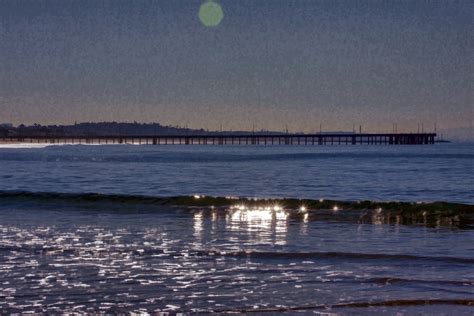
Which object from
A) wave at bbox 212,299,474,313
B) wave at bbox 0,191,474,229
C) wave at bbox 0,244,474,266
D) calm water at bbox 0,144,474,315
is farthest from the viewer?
wave at bbox 0,191,474,229

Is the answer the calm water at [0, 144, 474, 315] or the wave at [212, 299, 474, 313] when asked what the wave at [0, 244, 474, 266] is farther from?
the wave at [212, 299, 474, 313]

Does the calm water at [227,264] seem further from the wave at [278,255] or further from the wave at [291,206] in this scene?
the wave at [291,206]

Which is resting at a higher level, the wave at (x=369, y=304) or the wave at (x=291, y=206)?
the wave at (x=369, y=304)

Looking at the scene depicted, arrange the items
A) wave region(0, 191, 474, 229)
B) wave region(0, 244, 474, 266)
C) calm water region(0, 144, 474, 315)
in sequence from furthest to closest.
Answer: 1. wave region(0, 191, 474, 229)
2. wave region(0, 244, 474, 266)
3. calm water region(0, 144, 474, 315)

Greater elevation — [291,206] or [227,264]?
[227,264]

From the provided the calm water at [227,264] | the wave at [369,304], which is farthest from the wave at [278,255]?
the wave at [369,304]

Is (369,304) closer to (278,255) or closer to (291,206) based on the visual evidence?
(278,255)

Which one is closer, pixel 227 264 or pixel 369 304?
pixel 369 304

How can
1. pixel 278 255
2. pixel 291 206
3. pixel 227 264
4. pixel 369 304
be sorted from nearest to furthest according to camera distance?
pixel 369 304, pixel 227 264, pixel 278 255, pixel 291 206

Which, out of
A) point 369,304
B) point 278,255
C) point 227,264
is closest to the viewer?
point 369,304

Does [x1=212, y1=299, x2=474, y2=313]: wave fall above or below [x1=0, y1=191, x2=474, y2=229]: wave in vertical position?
above

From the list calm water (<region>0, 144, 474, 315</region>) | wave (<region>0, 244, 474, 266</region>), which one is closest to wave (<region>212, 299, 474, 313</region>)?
calm water (<region>0, 144, 474, 315</region>)

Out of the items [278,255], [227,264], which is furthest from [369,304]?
[278,255]

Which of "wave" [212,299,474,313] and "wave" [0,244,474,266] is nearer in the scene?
"wave" [212,299,474,313]
